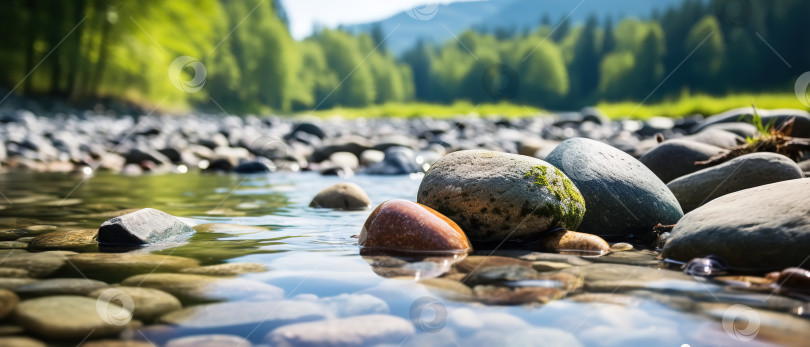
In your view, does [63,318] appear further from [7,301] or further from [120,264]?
[120,264]

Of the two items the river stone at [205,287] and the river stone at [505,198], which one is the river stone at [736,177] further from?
the river stone at [205,287]

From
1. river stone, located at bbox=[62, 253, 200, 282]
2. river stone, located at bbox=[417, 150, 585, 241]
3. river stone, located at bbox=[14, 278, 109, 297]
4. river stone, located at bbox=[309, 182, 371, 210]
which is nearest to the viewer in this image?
river stone, located at bbox=[14, 278, 109, 297]

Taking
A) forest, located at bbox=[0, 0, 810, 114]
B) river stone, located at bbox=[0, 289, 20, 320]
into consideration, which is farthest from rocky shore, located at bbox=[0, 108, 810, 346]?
forest, located at bbox=[0, 0, 810, 114]

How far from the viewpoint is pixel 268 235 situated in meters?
3.29

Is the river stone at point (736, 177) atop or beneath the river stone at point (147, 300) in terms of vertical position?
beneath

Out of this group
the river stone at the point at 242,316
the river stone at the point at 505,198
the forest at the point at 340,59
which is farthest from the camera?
the forest at the point at 340,59

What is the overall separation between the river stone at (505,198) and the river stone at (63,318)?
1735 millimetres

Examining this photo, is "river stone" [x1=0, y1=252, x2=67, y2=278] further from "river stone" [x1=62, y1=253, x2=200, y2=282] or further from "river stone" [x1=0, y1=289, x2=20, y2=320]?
"river stone" [x1=0, y1=289, x2=20, y2=320]

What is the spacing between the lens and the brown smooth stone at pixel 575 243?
2869 millimetres

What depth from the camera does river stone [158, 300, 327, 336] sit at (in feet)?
5.64

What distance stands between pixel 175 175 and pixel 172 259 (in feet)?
17.8

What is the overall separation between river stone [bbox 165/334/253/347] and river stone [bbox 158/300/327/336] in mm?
38

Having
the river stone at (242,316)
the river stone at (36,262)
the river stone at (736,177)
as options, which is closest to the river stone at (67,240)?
the river stone at (36,262)

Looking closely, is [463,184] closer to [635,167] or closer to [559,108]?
[635,167]
